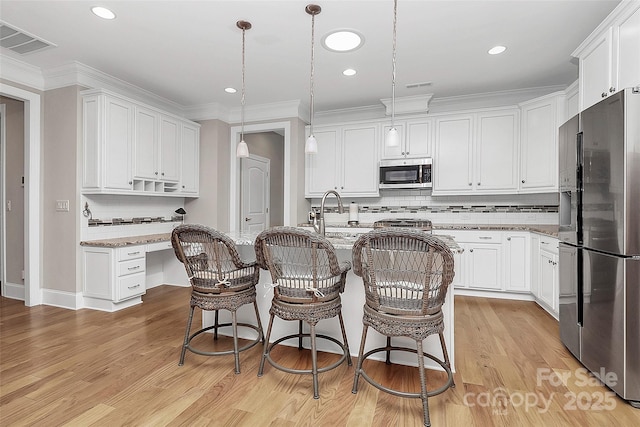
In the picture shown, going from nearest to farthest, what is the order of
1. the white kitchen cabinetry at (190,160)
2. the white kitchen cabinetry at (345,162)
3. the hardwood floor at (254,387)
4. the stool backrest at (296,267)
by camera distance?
the hardwood floor at (254,387) → the stool backrest at (296,267) → the white kitchen cabinetry at (190,160) → the white kitchen cabinetry at (345,162)

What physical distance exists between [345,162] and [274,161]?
7.45ft

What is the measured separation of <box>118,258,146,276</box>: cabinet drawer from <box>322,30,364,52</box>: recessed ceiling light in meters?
2.96

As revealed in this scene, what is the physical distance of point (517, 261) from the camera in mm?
3781

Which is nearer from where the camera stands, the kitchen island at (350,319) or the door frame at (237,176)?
the kitchen island at (350,319)

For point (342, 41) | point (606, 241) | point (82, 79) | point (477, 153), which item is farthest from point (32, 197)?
point (477, 153)

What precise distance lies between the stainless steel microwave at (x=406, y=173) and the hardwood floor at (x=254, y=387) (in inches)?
79.5

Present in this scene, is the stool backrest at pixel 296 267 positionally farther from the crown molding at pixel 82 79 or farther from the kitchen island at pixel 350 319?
the crown molding at pixel 82 79

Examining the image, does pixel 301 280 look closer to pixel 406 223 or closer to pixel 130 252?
pixel 130 252

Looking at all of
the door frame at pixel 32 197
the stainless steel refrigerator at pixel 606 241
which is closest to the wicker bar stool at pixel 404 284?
the stainless steel refrigerator at pixel 606 241

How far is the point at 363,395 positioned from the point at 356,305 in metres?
0.59

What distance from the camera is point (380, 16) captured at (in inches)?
99.0

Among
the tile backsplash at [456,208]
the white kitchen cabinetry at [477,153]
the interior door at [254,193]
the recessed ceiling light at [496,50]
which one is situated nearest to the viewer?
the recessed ceiling light at [496,50]

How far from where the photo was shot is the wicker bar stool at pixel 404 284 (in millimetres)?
1619

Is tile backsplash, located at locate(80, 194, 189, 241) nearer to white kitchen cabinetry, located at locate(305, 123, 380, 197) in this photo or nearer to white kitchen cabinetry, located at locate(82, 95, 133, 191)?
white kitchen cabinetry, located at locate(82, 95, 133, 191)
